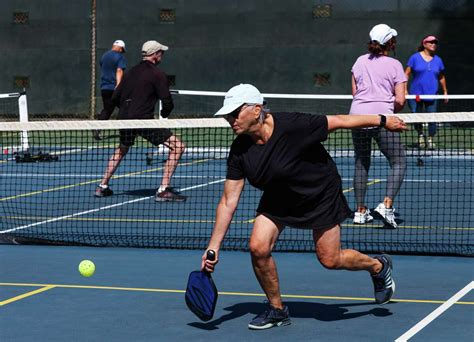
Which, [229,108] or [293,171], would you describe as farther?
[293,171]

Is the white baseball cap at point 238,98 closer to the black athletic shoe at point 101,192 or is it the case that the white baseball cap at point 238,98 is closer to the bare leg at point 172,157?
the bare leg at point 172,157

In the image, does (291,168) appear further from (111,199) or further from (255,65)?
(255,65)

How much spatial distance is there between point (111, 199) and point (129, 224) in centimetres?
170

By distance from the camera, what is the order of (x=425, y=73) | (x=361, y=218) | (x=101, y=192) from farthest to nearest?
(x=425, y=73) < (x=101, y=192) < (x=361, y=218)

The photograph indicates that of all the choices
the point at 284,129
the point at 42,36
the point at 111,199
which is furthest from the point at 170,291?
the point at 42,36

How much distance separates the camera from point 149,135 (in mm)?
11156

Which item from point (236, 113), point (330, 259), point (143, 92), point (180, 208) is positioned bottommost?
point (180, 208)

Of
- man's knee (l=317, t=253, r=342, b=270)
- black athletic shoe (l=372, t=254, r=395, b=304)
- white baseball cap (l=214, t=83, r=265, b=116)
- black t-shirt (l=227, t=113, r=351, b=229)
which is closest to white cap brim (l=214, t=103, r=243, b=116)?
white baseball cap (l=214, t=83, r=265, b=116)

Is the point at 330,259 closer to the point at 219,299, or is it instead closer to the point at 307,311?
the point at 307,311

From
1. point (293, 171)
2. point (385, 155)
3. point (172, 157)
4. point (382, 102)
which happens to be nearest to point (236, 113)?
point (293, 171)

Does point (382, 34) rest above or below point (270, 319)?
above

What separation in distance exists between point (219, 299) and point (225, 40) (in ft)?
52.0

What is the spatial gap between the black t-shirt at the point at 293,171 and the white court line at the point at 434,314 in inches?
28.5

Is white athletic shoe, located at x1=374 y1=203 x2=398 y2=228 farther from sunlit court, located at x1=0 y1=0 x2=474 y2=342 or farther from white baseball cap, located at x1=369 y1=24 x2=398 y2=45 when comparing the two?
white baseball cap, located at x1=369 y1=24 x2=398 y2=45
